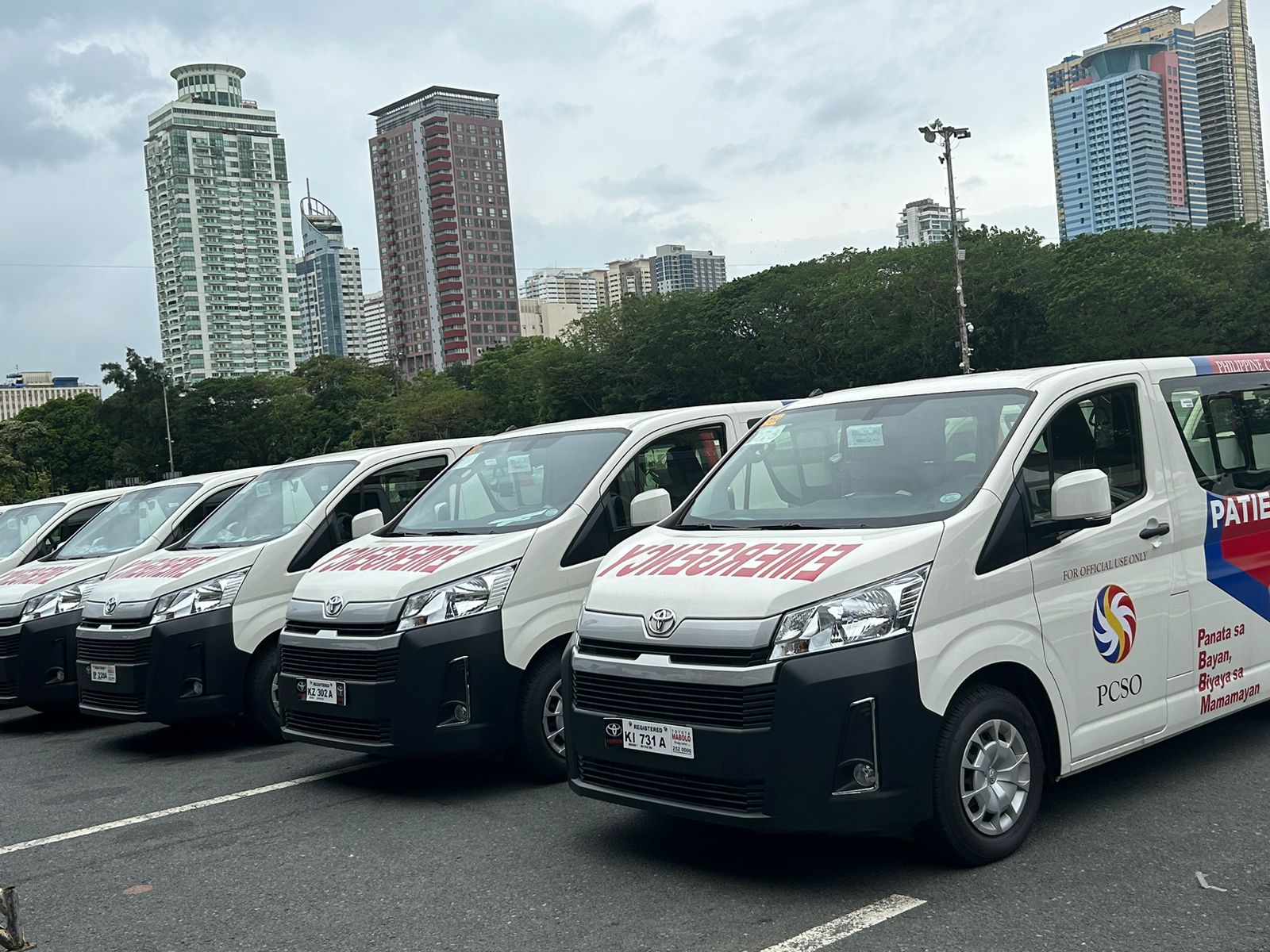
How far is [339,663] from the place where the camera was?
256 inches

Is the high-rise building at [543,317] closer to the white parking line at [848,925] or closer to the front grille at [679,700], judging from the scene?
the front grille at [679,700]

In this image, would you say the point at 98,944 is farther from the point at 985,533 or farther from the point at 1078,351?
the point at 1078,351

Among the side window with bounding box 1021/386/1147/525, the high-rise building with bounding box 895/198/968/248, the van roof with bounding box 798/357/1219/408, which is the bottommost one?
the side window with bounding box 1021/386/1147/525

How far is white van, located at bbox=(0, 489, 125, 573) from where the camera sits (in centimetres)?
1209

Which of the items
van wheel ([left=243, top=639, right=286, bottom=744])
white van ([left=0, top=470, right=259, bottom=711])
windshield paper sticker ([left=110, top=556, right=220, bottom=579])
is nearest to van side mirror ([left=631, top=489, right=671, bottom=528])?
van wheel ([left=243, top=639, right=286, bottom=744])

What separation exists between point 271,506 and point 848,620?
5.57 metres

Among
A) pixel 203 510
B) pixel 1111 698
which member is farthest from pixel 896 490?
pixel 203 510

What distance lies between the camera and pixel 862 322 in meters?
61.2

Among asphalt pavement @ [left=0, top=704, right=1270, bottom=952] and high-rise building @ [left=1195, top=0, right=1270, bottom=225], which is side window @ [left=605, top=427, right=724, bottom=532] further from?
high-rise building @ [left=1195, top=0, right=1270, bottom=225]

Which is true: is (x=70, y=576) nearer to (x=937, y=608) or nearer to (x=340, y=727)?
(x=340, y=727)

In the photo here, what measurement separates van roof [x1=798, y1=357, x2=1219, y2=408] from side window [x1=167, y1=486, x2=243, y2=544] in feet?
20.1

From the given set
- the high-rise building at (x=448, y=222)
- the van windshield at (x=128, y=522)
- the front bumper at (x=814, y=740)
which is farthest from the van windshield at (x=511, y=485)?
the high-rise building at (x=448, y=222)

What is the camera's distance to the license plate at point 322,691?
21.2 ft

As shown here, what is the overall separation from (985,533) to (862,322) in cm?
5758
